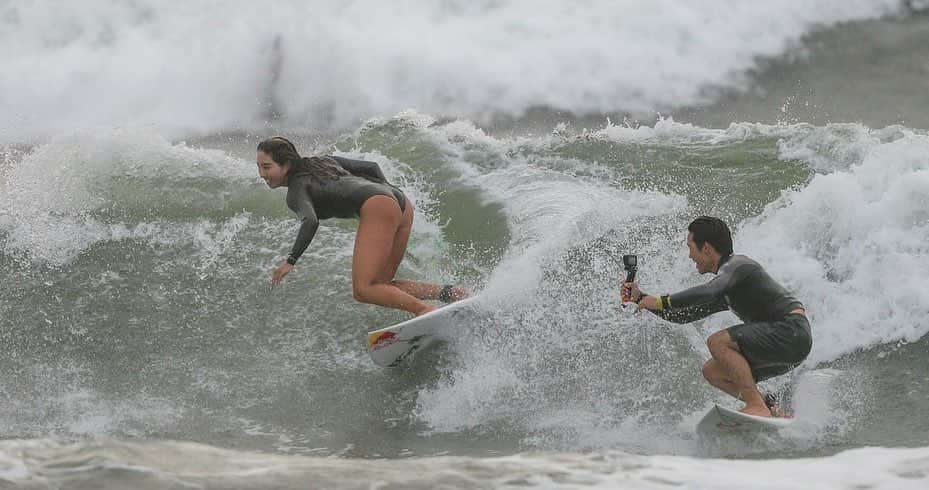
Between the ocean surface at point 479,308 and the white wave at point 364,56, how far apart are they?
0.47 m

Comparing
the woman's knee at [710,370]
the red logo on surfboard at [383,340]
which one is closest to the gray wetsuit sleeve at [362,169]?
the red logo on surfboard at [383,340]

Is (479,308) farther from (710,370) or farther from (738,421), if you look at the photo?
(738,421)

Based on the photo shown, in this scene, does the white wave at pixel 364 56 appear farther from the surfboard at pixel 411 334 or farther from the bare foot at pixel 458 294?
the surfboard at pixel 411 334

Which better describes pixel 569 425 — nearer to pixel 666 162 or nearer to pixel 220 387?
pixel 220 387

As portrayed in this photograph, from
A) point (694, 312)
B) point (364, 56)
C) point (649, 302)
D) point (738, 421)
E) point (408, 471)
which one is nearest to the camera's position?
point (408, 471)

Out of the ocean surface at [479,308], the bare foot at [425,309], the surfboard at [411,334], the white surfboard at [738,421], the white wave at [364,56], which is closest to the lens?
the ocean surface at [479,308]

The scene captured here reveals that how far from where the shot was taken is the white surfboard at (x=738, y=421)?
5.89m

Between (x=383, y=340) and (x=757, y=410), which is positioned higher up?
(x=383, y=340)

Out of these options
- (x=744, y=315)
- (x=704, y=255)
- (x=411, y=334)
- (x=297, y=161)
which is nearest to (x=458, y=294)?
(x=411, y=334)

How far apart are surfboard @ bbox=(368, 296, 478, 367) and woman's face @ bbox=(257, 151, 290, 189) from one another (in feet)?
3.64

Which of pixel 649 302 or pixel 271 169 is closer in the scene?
pixel 649 302

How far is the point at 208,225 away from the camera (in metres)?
9.02

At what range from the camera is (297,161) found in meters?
7.06

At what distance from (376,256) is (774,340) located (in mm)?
2408
